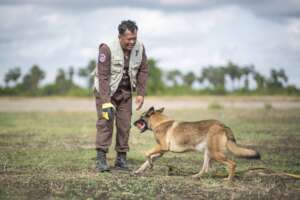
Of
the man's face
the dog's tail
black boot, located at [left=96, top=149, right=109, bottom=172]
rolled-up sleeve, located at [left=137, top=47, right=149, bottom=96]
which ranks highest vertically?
the man's face

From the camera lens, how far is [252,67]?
5825cm

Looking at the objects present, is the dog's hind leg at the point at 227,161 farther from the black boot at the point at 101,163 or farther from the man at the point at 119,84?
the black boot at the point at 101,163

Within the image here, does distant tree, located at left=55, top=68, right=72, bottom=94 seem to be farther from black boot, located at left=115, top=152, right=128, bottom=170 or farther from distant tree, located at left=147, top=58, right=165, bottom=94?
black boot, located at left=115, top=152, right=128, bottom=170

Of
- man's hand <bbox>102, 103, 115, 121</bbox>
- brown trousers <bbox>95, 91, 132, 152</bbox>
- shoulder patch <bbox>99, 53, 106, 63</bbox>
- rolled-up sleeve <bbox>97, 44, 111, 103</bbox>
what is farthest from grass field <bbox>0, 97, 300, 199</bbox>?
shoulder patch <bbox>99, 53, 106, 63</bbox>

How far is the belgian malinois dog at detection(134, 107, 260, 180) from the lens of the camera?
29.4 feet

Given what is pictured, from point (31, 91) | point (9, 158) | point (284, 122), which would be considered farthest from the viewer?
point (31, 91)

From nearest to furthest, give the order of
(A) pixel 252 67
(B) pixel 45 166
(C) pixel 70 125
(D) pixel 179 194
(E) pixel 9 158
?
(D) pixel 179 194 → (B) pixel 45 166 → (E) pixel 9 158 → (C) pixel 70 125 → (A) pixel 252 67

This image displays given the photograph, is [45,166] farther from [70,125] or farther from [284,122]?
[284,122]

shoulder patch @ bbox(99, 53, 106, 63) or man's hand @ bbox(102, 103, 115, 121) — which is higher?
shoulder patch @ bbox(99, 53, 106, 63)

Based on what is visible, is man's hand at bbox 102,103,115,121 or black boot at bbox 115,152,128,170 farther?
black boot at bbox 115,152,128,170

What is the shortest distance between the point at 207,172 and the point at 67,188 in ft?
7.84

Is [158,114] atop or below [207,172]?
atop

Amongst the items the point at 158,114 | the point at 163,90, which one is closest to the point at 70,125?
the point at 158,114

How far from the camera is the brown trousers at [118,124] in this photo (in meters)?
9.73
